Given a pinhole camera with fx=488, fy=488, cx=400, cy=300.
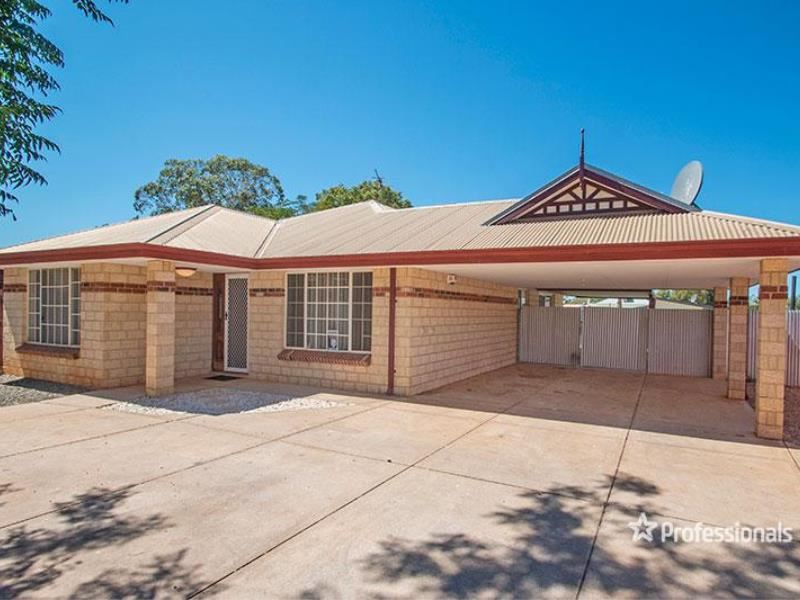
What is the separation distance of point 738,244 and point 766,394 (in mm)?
2166

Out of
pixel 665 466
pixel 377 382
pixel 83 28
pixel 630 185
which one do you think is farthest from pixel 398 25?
pixel 665 466

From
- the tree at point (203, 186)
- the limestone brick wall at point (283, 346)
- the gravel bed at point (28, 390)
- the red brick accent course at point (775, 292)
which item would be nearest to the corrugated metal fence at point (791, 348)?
the red brick accent course at point (775, 292)

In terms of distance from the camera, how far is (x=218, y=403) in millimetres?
8539

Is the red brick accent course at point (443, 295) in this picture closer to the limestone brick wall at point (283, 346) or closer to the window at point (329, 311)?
the limestone brick wall at point (283, 346)

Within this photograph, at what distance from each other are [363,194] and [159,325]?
25032 mm

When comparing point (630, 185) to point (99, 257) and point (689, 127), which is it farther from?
point (99, 257)

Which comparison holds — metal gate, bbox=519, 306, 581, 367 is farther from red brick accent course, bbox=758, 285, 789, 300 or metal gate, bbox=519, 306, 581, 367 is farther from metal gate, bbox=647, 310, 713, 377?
red brick accent course, bbox=758, 285, 789, 300

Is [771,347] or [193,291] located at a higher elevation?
[193,291]

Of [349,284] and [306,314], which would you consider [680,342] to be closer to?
[349,284]

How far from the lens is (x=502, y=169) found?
2255cm

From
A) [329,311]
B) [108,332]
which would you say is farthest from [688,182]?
[108,332]

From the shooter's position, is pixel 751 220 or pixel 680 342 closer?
pixel 751 220

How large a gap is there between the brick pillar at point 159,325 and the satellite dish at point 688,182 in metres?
10.9

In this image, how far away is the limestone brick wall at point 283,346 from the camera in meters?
9.76
